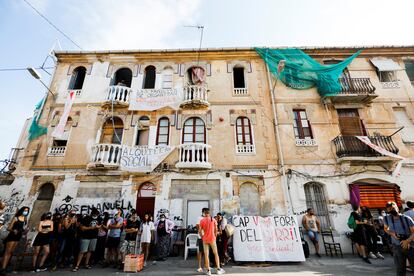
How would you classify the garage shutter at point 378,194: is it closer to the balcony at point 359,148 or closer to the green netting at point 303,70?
the balcony at point 359,148

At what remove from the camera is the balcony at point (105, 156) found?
10.5 metres

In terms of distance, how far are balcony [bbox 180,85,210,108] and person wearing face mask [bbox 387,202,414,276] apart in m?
9.32

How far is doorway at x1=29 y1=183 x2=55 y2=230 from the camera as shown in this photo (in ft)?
33.2

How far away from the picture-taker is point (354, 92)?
39.3 feet

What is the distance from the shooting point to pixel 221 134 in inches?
460

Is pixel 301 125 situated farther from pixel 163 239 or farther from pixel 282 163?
pixel 163 239

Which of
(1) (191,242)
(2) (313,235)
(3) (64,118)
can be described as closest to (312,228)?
(2) (313,235)

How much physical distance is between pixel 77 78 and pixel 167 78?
6117 mm

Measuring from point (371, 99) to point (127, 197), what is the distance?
14.7 m

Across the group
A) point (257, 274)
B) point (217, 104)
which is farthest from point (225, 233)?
point (217, 104)

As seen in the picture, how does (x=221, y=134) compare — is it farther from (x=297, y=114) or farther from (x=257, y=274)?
(x=257, y=274)

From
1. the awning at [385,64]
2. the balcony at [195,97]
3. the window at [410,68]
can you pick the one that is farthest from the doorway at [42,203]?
the window at [410,68]

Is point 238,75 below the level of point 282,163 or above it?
above

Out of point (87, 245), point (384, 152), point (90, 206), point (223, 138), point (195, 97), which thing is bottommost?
point (87, 245)
